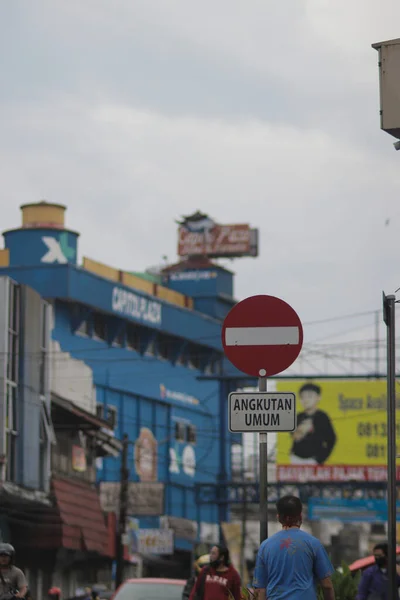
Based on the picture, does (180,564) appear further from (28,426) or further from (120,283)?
(28,426)

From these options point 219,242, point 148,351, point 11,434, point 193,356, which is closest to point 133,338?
point 148,351

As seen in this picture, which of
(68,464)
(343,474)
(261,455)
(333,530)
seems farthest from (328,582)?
(333,530)

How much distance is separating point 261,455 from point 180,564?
243 ft

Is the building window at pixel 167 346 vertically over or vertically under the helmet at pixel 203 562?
over

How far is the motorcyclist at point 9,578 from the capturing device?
43.0ft

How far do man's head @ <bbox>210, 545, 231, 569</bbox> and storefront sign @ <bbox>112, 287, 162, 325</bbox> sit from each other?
6229 cm

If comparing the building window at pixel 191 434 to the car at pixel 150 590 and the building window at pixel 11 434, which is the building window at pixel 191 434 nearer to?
the building window at pixel 11 434

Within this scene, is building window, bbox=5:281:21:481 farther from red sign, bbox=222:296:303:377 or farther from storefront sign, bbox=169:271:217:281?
storefront sign, bbox=169:271:217:281

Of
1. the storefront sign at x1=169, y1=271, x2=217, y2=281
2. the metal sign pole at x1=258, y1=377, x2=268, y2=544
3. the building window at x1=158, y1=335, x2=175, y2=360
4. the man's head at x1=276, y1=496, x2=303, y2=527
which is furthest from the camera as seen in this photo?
the storefront sign at x1=169, y1=271, x2=217, y2=281

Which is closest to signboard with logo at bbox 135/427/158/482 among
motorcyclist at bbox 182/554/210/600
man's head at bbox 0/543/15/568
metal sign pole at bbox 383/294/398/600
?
motorcyclist at bbox 182/554/210/600

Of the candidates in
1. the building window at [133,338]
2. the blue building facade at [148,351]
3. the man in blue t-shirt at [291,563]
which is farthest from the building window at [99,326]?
the man in blue t-shirt at [291,563]

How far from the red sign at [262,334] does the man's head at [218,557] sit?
4.92 metres

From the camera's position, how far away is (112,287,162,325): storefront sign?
256 feet

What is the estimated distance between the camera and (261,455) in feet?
33.7
